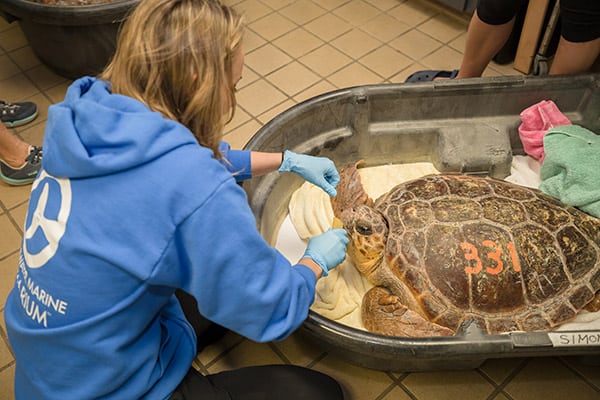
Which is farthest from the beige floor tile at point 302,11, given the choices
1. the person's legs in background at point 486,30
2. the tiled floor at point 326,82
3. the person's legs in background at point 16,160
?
the person's legs in background at point 16,160

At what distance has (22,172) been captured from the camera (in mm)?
1580

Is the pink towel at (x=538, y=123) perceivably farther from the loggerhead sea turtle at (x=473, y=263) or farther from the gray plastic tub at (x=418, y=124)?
the loggerhead sea turtle at (x=473, y=263)

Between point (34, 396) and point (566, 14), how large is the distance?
57.1 inches

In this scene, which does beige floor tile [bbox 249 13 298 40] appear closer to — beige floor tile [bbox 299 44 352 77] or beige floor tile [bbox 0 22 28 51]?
beige floor tile [bbox 299 44 352 77]

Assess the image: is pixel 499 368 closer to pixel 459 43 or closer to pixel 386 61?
pixel 386 61

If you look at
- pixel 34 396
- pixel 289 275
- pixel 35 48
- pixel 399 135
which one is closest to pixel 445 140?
pixel 399 135

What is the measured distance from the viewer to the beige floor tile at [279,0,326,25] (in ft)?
7.18

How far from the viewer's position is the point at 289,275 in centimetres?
75

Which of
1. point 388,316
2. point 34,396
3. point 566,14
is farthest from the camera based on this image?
point 566,14

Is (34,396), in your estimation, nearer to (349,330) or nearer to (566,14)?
(349,330)

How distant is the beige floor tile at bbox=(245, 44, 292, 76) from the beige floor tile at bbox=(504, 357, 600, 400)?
1.35 metres

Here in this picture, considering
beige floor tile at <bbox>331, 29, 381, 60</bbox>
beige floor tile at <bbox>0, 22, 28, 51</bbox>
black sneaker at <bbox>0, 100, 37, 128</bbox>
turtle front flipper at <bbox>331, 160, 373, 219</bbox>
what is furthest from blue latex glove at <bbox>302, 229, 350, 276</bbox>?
beige floor tile at <bbox>0, 22, 28, 51</bbox>

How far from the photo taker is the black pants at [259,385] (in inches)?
32.3

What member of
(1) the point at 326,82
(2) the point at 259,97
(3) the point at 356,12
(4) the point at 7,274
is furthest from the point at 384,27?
(4) the point at 7,274
